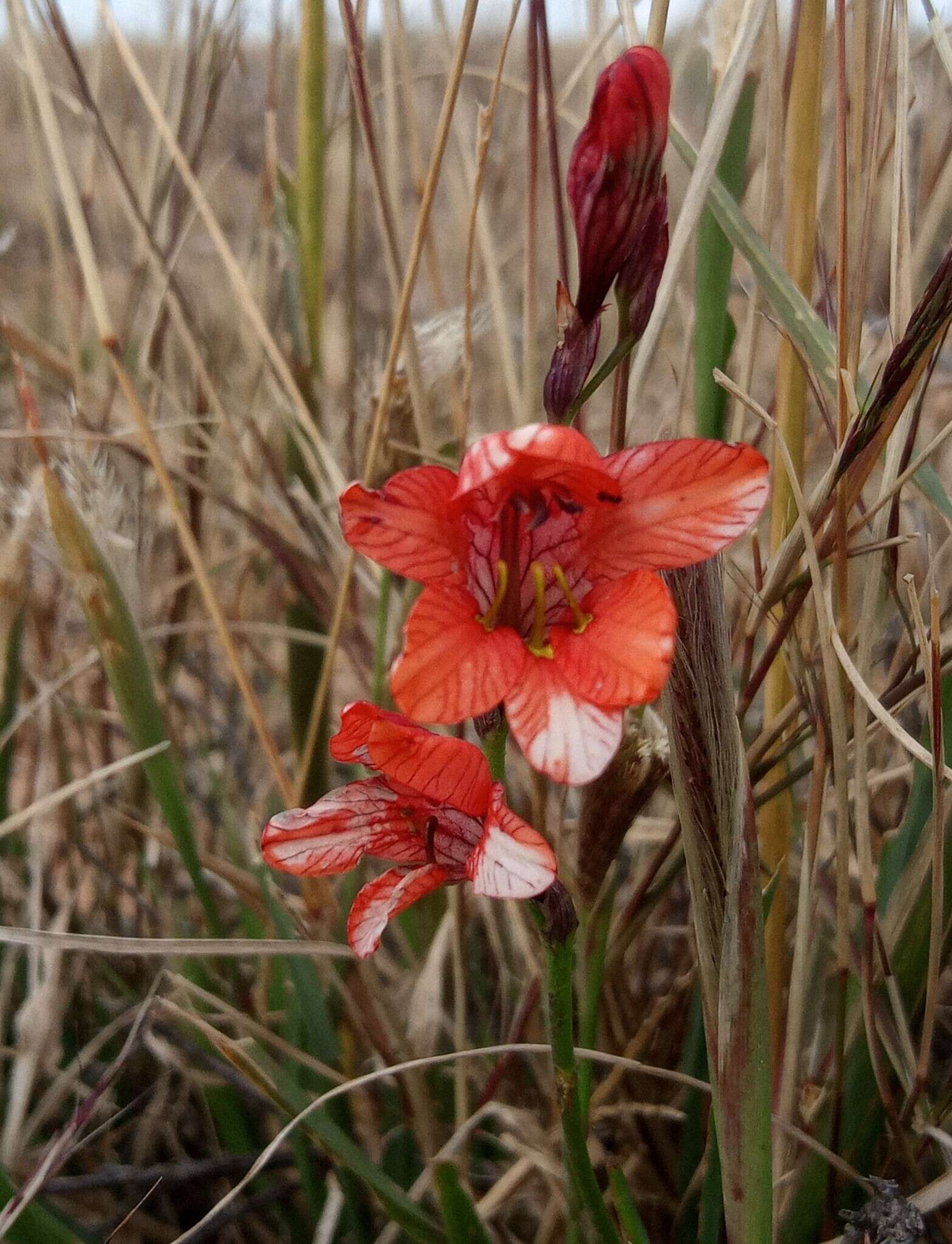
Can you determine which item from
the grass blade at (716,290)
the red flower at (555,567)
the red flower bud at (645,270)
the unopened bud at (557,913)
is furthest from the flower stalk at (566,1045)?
the grass blade at (716,290)

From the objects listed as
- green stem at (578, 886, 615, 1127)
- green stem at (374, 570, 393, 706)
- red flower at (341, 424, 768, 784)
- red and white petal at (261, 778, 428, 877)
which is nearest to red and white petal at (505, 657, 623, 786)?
red flower at (341, 424, 768, 784)

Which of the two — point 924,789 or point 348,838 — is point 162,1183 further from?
point 924,789

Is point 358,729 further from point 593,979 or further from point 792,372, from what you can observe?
point 792,372

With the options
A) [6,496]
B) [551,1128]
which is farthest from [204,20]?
[551,1128]

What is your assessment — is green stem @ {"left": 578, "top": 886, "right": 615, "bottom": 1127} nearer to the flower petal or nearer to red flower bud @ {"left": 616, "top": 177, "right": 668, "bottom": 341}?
the flower petal

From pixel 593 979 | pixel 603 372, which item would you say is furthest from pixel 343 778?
pixel 603 372

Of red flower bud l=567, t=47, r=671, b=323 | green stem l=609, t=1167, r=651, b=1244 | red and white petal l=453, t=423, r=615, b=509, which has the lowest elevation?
green stem l=609, t=1167, r=651, b=1244
